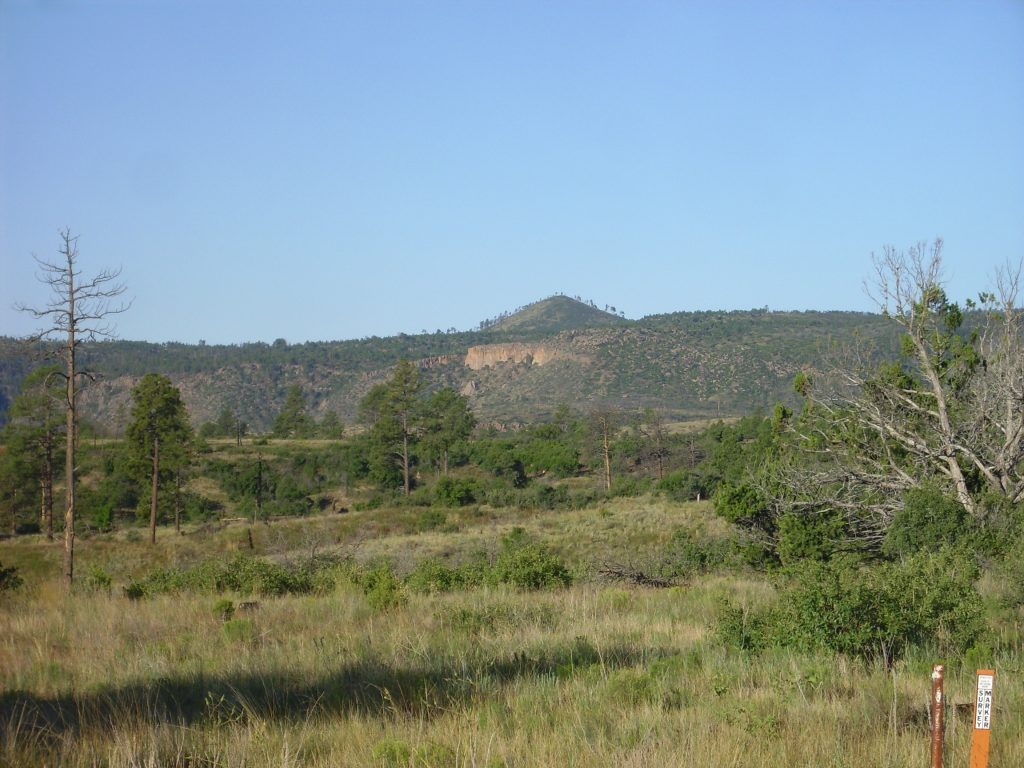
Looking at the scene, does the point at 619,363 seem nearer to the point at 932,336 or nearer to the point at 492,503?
the point at 492,503

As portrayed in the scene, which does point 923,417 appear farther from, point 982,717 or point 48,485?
point 48,485

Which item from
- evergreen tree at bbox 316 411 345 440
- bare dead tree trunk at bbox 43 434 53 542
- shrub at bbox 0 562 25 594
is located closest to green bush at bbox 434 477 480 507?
bare dead tree trunk at bbox 43 434 53 542

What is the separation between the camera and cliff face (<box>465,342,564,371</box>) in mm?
149625

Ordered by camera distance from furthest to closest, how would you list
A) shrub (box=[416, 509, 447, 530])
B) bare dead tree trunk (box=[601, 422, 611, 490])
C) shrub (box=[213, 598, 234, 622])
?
1. bare dead tree trunk (box=[601, 422, 611, 490])
2. shrub (box=[416, 509, 447, 530])
3. shrub (box=[213, 598, 234, 622])

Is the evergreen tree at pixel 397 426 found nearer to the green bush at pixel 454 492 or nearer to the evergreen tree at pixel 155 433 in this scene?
the green bush at pixel 454 492

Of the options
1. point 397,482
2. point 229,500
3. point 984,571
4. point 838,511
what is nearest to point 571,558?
point 838,511

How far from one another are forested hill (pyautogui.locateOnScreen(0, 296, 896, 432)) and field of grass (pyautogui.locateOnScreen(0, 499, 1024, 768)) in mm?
102757

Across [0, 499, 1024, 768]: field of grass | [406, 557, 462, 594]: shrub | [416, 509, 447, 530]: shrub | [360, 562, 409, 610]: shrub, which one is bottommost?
[416, 509, 447, 530]: shrub

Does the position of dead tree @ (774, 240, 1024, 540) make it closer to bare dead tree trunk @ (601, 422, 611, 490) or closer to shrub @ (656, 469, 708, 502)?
shrub @ (656, 469, 708, 502)

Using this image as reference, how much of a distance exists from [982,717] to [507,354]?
504ft

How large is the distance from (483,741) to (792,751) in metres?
1.72

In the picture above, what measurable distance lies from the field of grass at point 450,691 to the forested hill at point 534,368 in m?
103

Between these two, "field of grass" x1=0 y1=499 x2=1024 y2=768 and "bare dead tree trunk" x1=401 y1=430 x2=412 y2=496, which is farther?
"bare dead tree trunk" x1=401 y1=430 x2=412 y2=496

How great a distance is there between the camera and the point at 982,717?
12.2 ft
